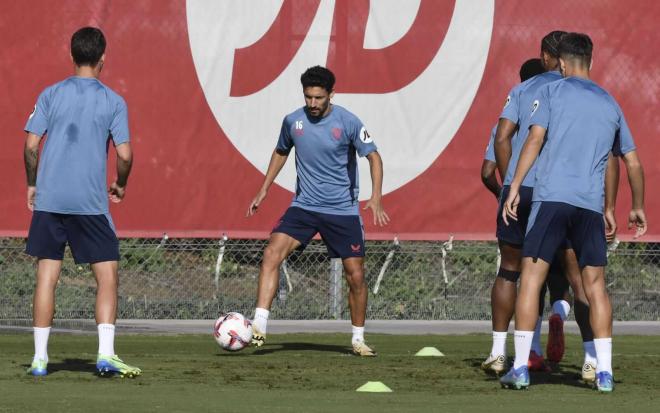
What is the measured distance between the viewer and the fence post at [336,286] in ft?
48.2

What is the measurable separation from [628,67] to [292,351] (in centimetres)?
522

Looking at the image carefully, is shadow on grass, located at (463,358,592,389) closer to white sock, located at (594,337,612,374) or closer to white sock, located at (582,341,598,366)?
white sock, located at (582,341,598,366)

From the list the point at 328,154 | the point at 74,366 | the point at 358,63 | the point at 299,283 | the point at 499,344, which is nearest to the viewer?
the point at 499,344

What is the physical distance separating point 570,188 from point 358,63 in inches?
253

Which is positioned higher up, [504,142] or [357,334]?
[504,142]

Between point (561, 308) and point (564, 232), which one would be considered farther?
point (561, 308)

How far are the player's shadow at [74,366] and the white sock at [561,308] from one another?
126 inches

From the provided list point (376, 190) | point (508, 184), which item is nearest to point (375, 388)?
point (508, 184)

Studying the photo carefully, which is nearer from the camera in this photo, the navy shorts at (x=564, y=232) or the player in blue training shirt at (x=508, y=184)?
the navy shorts at (x=564, y=232)

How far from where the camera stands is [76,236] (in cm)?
909

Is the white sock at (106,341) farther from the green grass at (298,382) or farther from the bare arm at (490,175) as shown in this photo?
the bare arm at (490,175)

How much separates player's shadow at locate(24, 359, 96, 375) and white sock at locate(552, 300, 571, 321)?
126 inches

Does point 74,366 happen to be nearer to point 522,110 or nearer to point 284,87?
point 522,110

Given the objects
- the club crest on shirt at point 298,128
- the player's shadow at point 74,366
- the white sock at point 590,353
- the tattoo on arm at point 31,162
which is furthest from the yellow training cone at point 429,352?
the tattoo on arm at point 31,162
